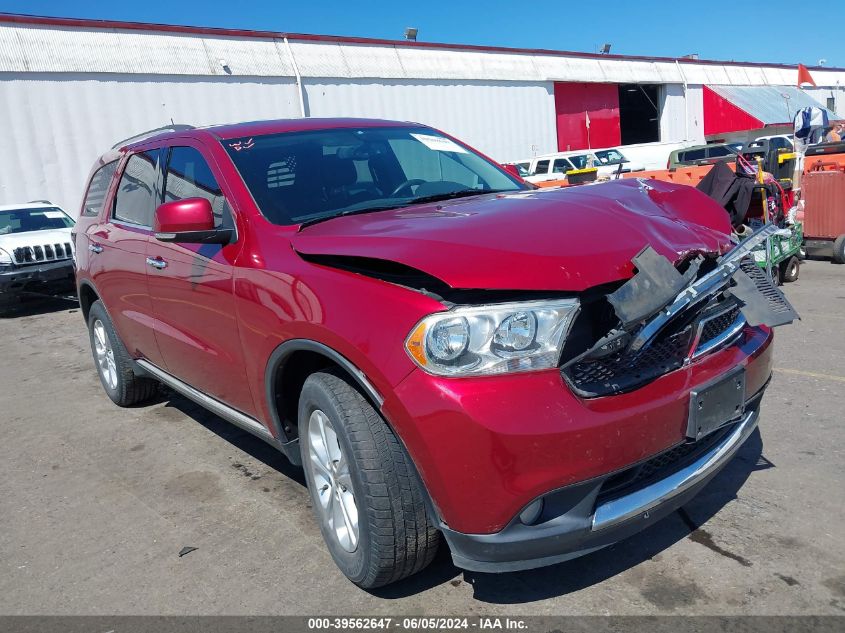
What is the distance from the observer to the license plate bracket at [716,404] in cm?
246

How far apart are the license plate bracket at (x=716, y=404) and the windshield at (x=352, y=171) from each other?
1578 mm

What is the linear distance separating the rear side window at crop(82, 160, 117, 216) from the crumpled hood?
277 centimetres

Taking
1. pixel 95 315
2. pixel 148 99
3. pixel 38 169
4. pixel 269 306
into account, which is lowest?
pixel 95 315

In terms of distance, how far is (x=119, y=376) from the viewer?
522 cm

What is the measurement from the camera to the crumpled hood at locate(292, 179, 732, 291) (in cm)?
231

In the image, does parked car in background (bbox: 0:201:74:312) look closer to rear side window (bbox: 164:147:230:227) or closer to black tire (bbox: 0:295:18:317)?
black tire (bbox: 0:295:18:317)

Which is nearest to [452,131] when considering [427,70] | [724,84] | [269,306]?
Result: [427,70]

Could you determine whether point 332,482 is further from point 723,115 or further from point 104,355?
point 723,115

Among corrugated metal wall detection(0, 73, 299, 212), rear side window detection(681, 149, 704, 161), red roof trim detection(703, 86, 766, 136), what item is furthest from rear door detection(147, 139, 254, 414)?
red roof trim detection(703, 86, 766, 136)

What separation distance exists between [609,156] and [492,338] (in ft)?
69.7

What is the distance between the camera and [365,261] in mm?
2562

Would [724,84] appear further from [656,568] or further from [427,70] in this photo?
[656,568]

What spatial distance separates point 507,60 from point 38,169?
54.0 ft

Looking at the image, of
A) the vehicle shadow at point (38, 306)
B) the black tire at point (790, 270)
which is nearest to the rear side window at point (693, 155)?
the black tire at point (790, 270)
